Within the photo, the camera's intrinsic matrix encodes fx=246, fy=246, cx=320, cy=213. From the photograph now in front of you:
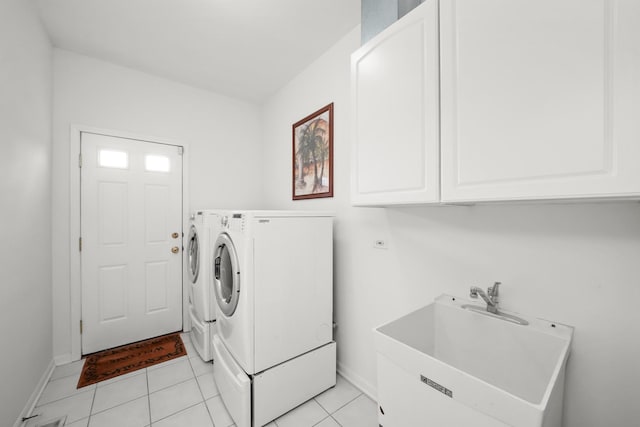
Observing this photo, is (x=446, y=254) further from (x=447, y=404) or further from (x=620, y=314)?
(x=447, y=404)

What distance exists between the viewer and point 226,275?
1848 mm

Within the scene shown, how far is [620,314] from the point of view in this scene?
93 centimetres

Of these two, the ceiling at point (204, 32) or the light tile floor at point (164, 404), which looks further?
the ceiling at point (204, 32)

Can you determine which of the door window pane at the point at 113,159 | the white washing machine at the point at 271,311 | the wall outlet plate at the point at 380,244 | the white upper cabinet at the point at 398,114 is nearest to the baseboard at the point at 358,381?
the white washing machine at the point at 271,311

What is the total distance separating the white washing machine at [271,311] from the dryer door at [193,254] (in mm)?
617

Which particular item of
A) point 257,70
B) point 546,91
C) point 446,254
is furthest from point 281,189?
point 546,91

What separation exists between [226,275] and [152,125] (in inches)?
80.7

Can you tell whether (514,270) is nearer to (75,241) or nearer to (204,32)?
(204,32)

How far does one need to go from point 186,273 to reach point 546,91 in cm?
329

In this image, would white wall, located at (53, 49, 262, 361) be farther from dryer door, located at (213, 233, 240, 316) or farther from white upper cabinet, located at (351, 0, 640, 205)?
white upper cabinet, located at (351, 0, 640, 205)

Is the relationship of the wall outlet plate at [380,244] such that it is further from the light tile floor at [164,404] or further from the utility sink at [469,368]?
the light tile floor at [164,404]

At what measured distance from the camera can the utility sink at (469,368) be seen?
72cm

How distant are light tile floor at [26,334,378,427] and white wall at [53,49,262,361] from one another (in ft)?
2.27

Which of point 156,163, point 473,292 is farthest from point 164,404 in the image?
point 156,163
